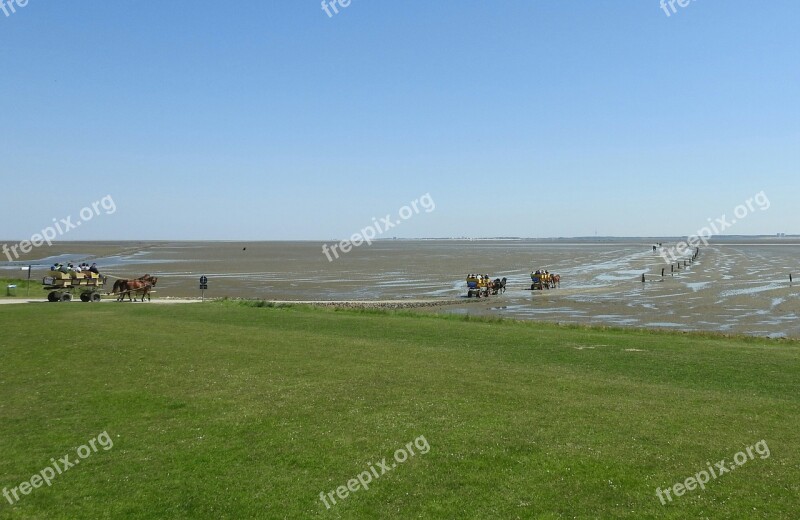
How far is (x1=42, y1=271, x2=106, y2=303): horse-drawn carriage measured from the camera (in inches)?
1693

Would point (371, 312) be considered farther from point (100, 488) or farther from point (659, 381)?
A: point (100, 488)

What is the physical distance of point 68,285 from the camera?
44.1m

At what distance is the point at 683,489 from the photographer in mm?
10320

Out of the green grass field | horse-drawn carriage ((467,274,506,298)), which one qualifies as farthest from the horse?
the green grass field

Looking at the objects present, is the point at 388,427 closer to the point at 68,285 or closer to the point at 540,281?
the point at 68,285

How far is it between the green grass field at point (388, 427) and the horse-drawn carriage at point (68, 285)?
2138cm

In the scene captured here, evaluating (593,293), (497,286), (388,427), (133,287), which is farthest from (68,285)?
(593,293)

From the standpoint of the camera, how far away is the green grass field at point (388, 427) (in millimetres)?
10070

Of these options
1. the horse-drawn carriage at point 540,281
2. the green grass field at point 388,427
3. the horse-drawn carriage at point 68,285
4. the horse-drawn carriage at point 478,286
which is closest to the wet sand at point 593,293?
the horse-drawn carriage at point 540,281

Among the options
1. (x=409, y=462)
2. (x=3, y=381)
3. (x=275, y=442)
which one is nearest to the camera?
(x=409, y=462)

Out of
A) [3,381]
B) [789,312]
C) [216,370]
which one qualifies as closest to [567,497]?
[216,370]

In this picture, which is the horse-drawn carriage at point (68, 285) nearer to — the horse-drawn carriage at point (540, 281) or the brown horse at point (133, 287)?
the brown horse at point (133, 287)

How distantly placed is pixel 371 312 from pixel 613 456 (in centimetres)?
3010

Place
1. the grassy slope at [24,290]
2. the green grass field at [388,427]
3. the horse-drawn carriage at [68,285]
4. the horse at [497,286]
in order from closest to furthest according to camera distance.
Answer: the green grass field at [388,427] → the horse-drawn carriage at [68,285] → the grassy slope at [24,290] → the horse at [497,286]
